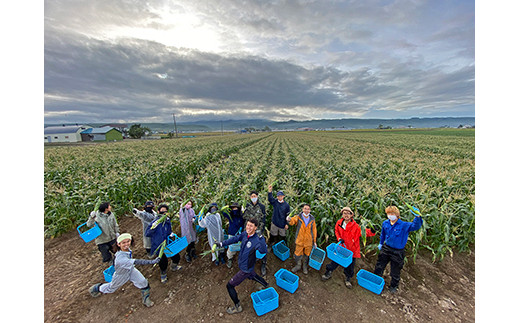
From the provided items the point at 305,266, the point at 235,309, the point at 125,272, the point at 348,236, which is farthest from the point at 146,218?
the point at 348,236

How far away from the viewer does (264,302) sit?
3.75 metres

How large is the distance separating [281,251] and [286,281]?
1.12 meters

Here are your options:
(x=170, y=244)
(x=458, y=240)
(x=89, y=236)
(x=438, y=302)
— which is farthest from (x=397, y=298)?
(x=89, y=236)

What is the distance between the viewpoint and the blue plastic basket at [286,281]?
14.0 feet

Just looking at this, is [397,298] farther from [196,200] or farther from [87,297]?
[87,297]

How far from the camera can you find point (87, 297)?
433 cm

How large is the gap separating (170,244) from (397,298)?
5.44m

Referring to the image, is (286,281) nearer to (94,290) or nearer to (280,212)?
(280,212)

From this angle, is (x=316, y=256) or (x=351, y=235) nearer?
(x=351, y=235)

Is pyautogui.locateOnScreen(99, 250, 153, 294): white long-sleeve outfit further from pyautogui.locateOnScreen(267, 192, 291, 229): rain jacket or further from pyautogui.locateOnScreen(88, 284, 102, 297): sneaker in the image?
pyautogui.locateOnScreen(267, 192, 291, 229): rain jacket

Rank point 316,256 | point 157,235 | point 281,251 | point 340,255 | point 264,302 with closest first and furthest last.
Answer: point 264,302, point 340,255, point 157,235, point 316,256, point 281,251

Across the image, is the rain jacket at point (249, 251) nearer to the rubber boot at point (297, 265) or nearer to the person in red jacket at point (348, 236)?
the rubber boot at point (297, 265)

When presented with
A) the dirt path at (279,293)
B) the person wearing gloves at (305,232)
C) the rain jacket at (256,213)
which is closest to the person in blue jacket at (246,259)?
the dirt path at (279,293)

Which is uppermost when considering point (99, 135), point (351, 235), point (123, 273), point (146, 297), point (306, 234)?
point (99, 135)
